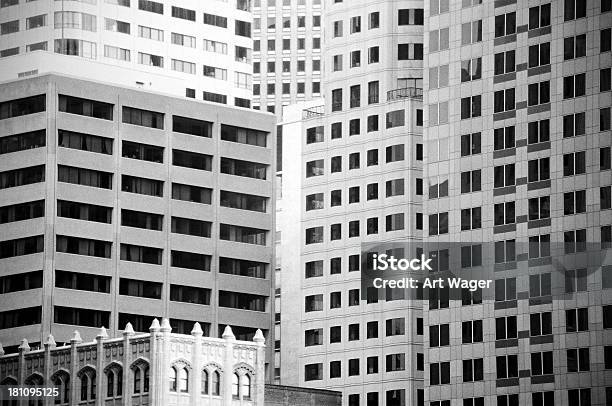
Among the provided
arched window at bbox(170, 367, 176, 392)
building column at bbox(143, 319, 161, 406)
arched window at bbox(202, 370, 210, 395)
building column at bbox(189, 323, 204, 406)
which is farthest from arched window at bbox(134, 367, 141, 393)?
arched window at bbox(202, 370, 210, 395)

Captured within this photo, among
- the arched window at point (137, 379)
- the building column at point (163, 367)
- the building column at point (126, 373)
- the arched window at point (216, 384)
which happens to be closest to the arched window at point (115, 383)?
the building column at point (126, 373)

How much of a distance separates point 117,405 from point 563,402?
40782 mm

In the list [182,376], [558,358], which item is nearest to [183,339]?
[182,376]

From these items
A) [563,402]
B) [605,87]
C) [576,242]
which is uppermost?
[605,87]

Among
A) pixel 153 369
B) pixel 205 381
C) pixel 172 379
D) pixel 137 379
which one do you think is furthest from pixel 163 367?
pixel 205 381

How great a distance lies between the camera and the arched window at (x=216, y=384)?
648ft

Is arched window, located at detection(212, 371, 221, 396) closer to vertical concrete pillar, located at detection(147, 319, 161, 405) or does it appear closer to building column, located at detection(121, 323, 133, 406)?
vertical concrete pillar, located at detection(147, 319, 161, 405)

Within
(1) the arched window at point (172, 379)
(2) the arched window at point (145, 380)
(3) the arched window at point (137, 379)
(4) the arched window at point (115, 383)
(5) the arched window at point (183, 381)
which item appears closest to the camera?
(1) the arched window at point (172, 379)

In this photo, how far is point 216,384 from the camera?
19812 cm

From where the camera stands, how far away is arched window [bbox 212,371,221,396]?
7781 inches

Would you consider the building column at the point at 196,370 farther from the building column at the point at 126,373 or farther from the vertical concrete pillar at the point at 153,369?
the building column at the point at 126,373

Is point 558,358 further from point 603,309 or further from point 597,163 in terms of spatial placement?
point 597,163

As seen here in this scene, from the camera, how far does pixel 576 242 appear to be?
19925cm

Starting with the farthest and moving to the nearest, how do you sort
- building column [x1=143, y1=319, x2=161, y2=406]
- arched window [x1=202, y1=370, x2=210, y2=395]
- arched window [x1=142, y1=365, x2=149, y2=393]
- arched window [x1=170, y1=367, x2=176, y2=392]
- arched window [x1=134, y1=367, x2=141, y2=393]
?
arched window [x1=202, y1=370, x2=210, y2=395] → arched window [x1=134, y1=367, x2=141, y2=393] → arched window [x1=142, y1=365, x2=149, y2=393] → arched window [x1=170, y1=367, x2=176, y2=392] → building column [x1=143, y1=319, x2=161, y2=406]
